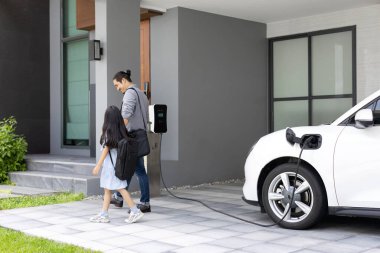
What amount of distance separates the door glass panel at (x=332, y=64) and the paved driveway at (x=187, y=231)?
3.92 m

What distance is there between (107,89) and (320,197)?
4561 millimetres

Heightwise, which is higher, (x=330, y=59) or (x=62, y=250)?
(x=330, y=59)

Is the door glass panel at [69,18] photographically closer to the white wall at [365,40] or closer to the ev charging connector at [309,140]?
the white wall at [365,40]

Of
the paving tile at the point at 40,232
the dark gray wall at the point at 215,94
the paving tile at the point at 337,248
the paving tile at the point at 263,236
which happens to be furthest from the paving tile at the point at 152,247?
the dark gray wall at the point at 215,94

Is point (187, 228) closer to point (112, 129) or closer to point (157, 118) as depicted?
point (112, 129)

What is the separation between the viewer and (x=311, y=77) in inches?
439

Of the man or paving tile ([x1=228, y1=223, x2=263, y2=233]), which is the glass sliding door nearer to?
the man

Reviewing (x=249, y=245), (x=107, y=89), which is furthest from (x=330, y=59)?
(x=249, y=245)

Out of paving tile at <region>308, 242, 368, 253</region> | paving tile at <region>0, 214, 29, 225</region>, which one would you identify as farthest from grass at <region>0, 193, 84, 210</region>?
paving tile at <region>308, 242, 368, 253</region>

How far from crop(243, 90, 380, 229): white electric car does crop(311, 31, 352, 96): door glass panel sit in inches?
187

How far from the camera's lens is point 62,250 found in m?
5.16

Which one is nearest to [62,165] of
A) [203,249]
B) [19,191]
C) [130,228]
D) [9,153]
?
[19,191]

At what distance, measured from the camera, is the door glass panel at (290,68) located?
11336 millimetres

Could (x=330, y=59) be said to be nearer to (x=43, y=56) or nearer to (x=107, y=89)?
(x=107, y=89)
